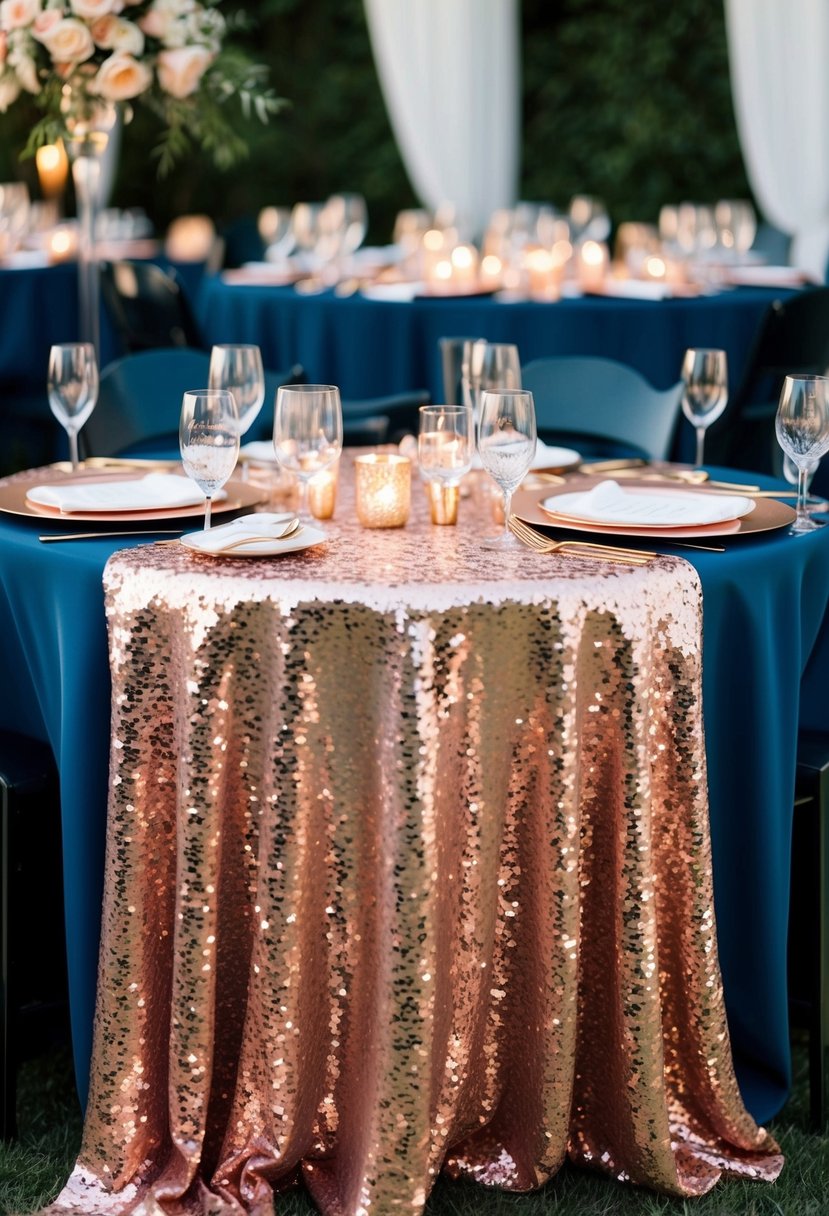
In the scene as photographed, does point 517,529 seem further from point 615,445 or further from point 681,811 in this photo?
point 615,445

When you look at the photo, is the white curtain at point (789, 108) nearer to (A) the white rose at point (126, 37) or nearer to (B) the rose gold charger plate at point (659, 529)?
(A) the white rose at point (126, 37)

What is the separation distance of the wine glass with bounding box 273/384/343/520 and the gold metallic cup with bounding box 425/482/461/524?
0.16 m

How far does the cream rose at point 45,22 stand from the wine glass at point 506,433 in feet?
5.89

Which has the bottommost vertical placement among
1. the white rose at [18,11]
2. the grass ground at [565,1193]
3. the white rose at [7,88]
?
the grass ground at [565,1193]

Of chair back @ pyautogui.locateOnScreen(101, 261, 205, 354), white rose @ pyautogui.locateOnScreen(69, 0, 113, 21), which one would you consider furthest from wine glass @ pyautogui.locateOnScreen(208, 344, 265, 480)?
chair back @ pyautogui.locateOnScreen(101, 261, 205, 354)

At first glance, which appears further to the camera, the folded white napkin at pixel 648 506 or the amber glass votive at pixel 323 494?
the amber glass votive at pixel 323 494

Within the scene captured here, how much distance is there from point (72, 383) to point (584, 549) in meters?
0.98

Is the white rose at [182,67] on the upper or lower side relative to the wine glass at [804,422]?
upper

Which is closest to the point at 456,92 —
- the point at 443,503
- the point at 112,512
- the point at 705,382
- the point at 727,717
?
the point at 705,382

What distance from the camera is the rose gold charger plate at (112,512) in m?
2.24

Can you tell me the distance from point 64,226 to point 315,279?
5.95 feet

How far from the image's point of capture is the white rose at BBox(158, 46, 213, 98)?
3.57m

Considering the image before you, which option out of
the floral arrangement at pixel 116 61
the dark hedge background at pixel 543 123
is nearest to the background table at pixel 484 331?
the floral arrangement at pixel 116 61

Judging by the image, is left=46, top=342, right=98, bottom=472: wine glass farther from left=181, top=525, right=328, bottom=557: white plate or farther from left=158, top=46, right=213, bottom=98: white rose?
left=158, top=46, right=213, bottom=98: white rose
